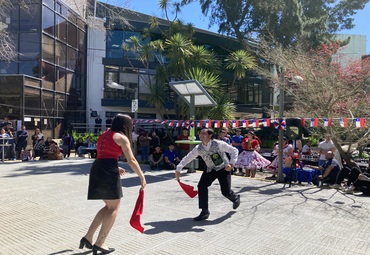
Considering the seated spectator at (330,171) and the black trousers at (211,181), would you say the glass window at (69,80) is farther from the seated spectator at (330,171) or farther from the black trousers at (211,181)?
the black trousers at (211,181)

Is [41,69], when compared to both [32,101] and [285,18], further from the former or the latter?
[285,18]

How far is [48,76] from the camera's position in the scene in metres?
20.7

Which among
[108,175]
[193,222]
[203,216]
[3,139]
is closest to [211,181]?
[203,216]

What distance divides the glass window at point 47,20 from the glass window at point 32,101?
3.64m

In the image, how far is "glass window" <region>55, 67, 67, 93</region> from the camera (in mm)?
21675

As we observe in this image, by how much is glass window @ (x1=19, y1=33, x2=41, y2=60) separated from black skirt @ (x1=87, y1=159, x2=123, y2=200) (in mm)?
18002

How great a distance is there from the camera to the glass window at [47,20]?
64.1 ft

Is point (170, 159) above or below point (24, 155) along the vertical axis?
above

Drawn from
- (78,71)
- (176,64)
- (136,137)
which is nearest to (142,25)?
(78,71)

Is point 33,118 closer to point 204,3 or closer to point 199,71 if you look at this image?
point 199,71

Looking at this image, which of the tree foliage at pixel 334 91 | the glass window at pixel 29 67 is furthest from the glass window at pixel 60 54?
the tree foliage at pixel 334 91

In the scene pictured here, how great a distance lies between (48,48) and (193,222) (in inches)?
723

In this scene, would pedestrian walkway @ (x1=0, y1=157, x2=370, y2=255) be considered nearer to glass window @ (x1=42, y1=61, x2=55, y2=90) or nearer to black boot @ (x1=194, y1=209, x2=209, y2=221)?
black boot @ (x1=194, y1=209, x2=209, y2=221)

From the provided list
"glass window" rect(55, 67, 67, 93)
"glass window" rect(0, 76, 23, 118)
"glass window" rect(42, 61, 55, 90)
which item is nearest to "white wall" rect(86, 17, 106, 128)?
"glass window" rect(55, 67, 67, 93)
